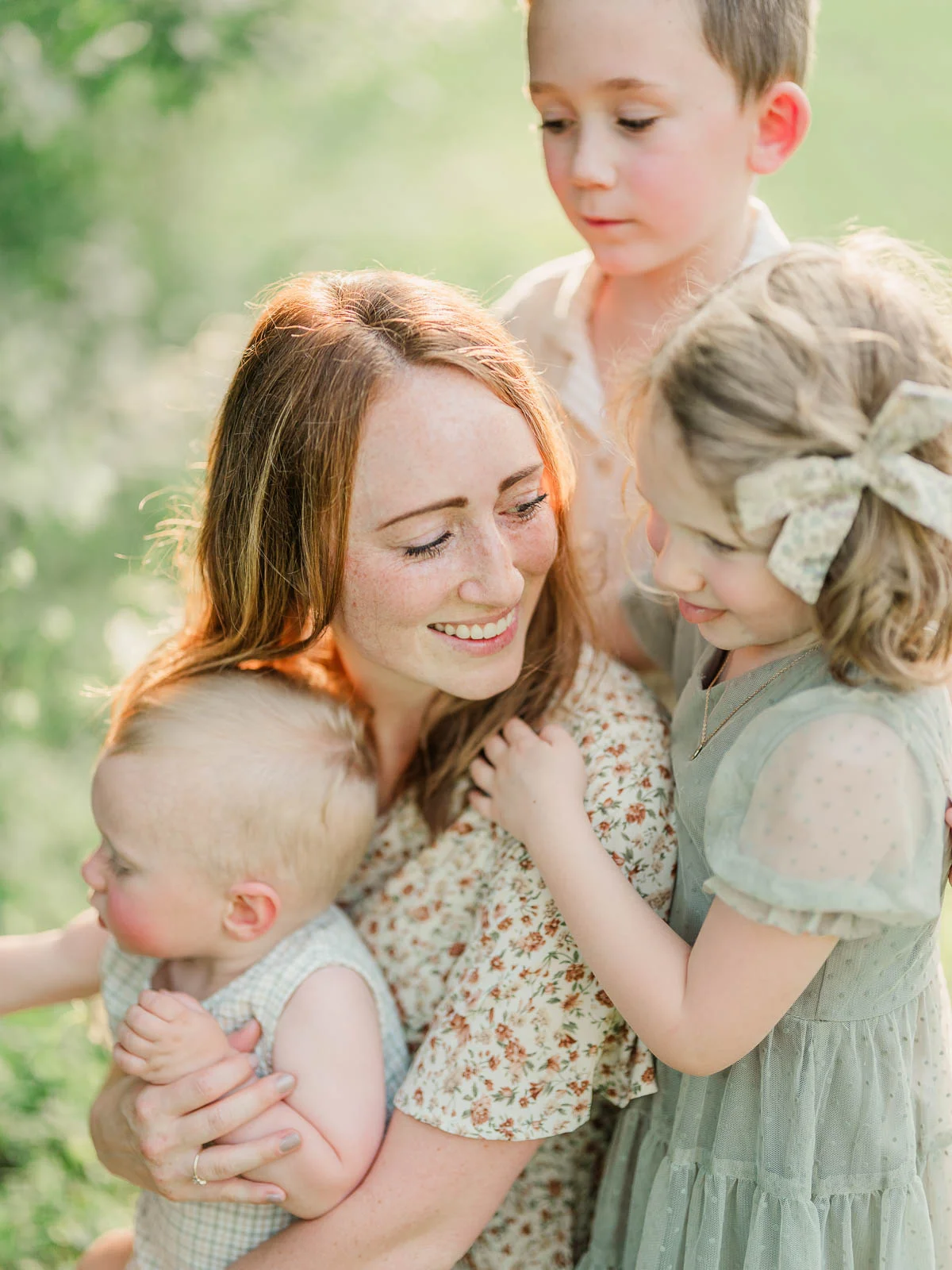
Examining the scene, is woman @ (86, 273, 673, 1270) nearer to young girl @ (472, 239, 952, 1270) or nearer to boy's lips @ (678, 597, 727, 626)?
young girl @ (472, 239, 952, 1270)

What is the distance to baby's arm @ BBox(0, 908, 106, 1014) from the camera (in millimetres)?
2568

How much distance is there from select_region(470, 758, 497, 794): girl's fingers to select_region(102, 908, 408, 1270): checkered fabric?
0.37 meters

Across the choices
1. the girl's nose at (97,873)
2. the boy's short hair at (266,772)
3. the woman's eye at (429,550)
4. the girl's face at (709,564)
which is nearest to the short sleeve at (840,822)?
the girl's face at (709,564)

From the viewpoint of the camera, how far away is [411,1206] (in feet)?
6.79

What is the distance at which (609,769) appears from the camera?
219cm

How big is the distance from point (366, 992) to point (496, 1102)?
1.04 ft

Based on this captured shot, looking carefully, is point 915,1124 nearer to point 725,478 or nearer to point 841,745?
point 841,745

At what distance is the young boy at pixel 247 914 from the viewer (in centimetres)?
214

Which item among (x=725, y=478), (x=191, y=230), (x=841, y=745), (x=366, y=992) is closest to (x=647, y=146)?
(x=725, y=478)

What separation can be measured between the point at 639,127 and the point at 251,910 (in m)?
1.71

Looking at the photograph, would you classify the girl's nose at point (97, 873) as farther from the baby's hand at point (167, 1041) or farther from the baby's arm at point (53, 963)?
the baby's arm at point (53, 963)

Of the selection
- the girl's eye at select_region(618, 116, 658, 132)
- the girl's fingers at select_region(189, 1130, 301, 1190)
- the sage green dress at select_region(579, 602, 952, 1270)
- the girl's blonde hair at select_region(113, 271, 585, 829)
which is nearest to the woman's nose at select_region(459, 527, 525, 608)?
the girl's blonde hair at select_region(113, 271, 585, 829)

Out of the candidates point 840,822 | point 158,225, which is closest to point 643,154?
point 840,822

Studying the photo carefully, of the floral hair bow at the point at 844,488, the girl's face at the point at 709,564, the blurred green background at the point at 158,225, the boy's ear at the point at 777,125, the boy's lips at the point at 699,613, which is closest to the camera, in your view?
the floral hair bow at the point at 844,488
